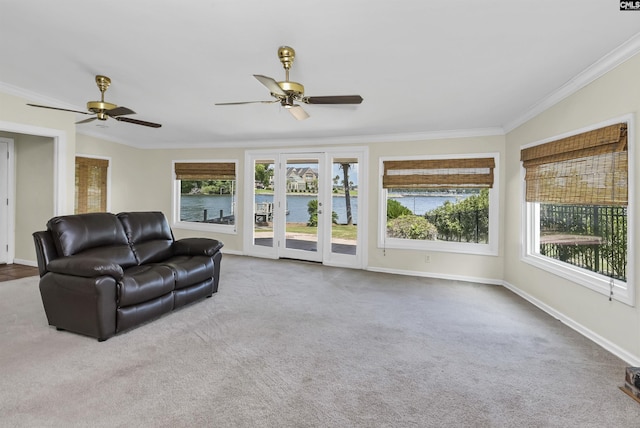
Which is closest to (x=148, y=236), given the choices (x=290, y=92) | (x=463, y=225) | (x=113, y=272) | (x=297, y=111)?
(x=113, y=272)

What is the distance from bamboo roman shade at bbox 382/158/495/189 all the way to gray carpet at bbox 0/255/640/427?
6.36 ft

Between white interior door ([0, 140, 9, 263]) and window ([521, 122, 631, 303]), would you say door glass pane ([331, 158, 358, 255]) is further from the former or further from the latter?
white interior door ([0, 140, 9, 263])

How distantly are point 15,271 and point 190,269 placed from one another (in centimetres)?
347

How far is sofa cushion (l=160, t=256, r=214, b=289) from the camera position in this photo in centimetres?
344

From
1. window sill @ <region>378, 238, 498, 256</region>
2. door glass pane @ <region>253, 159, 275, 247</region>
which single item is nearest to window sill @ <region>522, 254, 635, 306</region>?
window sill @ <region>378, 238, 498, 256</region>

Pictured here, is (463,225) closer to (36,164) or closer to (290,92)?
(290,92)

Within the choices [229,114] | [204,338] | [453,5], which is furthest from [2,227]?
[453,5]

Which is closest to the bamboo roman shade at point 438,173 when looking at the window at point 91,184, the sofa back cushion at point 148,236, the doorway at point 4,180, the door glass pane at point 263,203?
the door glass pane at point 263,203

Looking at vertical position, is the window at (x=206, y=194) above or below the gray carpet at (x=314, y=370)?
above

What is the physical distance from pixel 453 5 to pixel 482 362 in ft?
7.98

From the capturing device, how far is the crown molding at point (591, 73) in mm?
2389

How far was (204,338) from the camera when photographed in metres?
2.86

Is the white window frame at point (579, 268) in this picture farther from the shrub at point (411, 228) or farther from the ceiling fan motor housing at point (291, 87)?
the ceiling fan motor housing at point (291, 87)

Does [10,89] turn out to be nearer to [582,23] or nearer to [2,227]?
[2,227]
